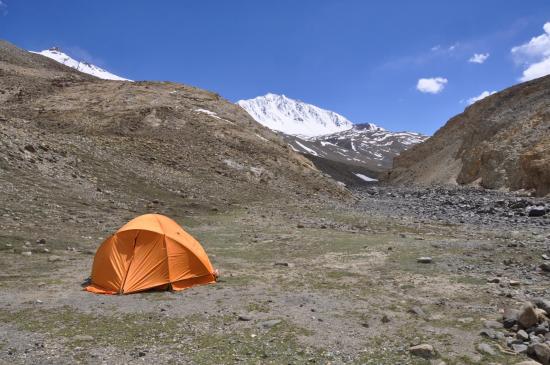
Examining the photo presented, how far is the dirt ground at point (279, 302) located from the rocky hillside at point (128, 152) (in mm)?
5184

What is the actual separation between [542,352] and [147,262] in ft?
29.3

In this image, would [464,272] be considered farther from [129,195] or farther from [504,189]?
[504,189]

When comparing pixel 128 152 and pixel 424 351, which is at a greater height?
pixel 128 152

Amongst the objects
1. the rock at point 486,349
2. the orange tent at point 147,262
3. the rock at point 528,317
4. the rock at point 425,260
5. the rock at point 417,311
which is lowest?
the rock at point 486,349

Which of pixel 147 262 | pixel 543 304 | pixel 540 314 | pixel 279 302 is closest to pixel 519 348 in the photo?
pixel 540 314

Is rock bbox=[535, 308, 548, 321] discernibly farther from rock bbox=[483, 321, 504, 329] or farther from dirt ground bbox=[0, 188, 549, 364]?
dirt ground bbox=[0, 188, 549, 364]

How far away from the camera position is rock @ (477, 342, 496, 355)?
7907mm

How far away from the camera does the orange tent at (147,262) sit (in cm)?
1209

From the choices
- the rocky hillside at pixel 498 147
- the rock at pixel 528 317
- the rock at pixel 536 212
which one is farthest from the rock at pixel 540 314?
the rocky hillside at pixel 498 147

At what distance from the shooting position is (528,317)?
8.68 meters

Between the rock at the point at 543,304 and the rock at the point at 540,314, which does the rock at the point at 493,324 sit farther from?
the rock at the point at 543,304

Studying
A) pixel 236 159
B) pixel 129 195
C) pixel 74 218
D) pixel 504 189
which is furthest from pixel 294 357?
pixel 504 189

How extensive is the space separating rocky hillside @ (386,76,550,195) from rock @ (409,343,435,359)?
1492 inches

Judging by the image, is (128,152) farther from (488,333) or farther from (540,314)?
(540,314)
